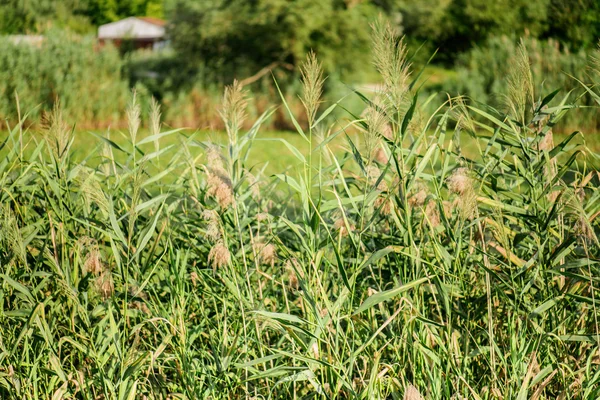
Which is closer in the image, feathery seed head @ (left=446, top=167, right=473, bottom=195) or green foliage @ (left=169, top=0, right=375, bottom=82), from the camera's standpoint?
feathery seed head @ (left=446, top=167, right=473, bottom=195)

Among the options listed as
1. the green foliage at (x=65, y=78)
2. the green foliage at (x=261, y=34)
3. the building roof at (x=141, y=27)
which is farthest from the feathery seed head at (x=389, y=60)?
the building roof at (x=141, y=27)

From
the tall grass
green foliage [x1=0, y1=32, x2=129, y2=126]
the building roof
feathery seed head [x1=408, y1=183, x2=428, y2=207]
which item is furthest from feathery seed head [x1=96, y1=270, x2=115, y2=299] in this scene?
the building roof

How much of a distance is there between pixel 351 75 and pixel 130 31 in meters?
4.63

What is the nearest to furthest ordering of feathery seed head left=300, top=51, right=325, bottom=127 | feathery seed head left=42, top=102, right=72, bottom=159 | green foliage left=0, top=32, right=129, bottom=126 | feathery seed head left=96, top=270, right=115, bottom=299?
feathery seed head left=300, top=51, right=325, bottom=127 < feathery seed head left=96, top=270, right=115, bottom=299 < feathery seed head left=42, top=102, right=72, bottom=159 < green foliage left=0, top=32, right=129, bottom=126

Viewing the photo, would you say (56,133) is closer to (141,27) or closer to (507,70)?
(507,70)

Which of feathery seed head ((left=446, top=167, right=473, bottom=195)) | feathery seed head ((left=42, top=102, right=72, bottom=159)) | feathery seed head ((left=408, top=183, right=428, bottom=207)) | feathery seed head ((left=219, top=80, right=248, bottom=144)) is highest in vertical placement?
feathery seed head ((left=219, top=80, right=248, bottom=144))

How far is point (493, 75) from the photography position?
1232cm

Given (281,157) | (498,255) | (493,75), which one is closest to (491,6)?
(493,75)

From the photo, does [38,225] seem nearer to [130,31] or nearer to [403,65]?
[403,65]

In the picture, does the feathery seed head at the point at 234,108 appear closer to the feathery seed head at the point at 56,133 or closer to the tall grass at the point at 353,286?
the tall grass at the point at 353,286

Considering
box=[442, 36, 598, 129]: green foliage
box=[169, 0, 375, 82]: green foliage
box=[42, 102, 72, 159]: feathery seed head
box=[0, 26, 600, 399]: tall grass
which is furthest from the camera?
box=[169, 0, 375, 82]: green foliage

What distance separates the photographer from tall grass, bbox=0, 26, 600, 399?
62.4 inches

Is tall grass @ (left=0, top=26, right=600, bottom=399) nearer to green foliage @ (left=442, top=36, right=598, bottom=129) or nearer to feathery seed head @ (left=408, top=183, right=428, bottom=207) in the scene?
feathery seed head @ (left=408, top=183, right=428, bottom=207)

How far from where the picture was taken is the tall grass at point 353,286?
62.4 inches
